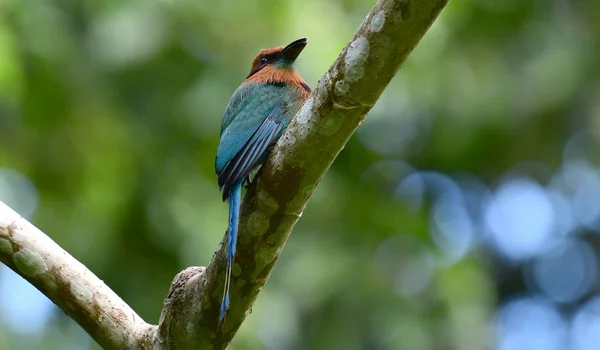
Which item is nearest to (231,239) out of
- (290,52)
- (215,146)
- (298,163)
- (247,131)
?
(298,163)

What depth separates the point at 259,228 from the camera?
3.31m

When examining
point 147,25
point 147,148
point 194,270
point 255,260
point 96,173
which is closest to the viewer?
point 255,260

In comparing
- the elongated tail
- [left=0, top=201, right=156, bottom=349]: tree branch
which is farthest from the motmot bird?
[left=0, top=201, right=156, bottom=349]: tree branch

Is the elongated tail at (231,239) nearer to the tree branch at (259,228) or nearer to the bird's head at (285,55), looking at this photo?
the tree branch at (259,228)

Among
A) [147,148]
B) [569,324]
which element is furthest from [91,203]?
[569,324]

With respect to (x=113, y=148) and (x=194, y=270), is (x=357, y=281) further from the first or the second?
(x=194, y=270)

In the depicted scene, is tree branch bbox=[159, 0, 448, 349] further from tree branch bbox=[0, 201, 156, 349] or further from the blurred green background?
the blurred green background

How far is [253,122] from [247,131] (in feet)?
0.20

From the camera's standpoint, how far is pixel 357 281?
7.83m

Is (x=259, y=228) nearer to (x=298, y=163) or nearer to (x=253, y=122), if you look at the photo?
(x=298, y=163)

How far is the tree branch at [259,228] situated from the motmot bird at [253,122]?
0.29 feet

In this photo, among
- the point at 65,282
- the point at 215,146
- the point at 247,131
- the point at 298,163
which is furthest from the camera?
the point at 215,146

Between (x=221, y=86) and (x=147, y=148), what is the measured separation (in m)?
1.34

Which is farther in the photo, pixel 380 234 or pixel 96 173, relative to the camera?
pixel 380 234
